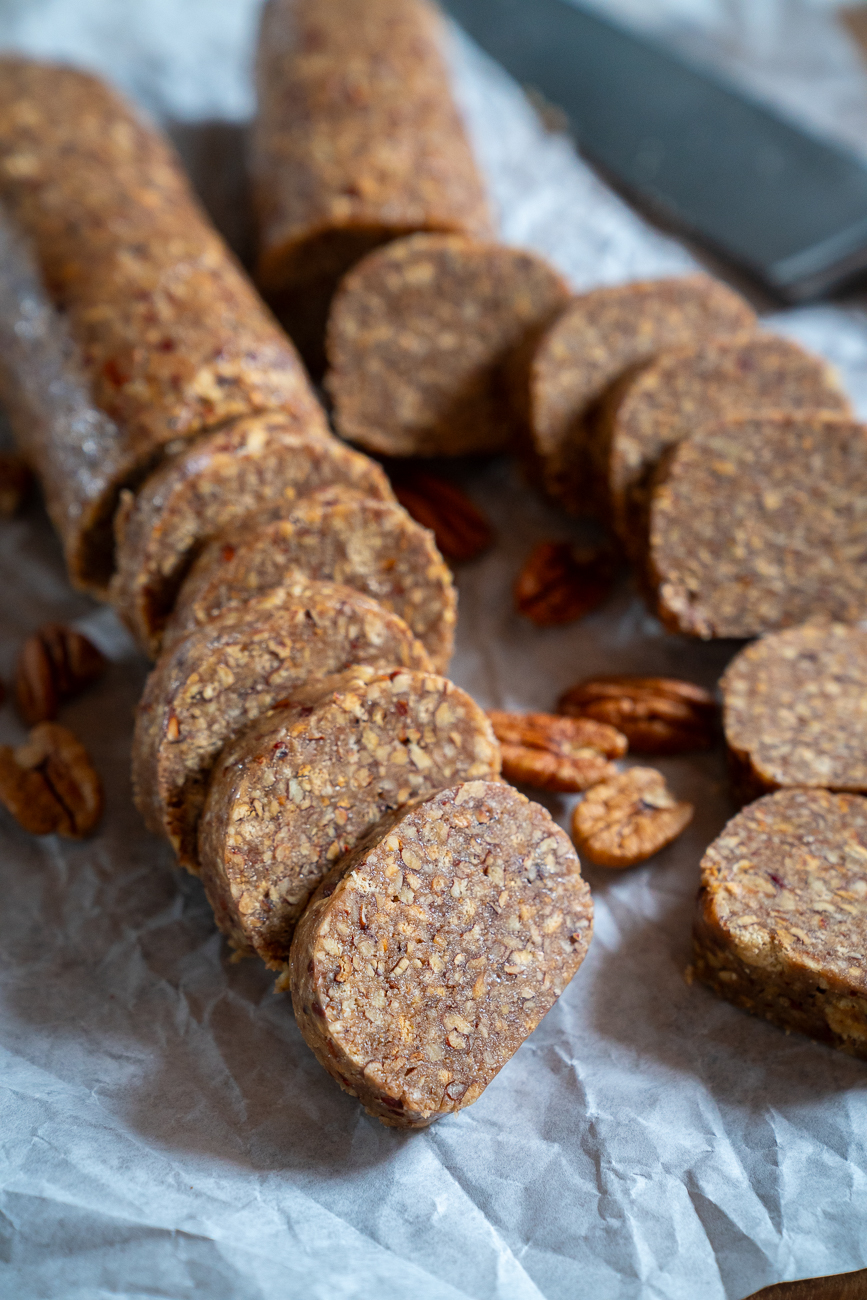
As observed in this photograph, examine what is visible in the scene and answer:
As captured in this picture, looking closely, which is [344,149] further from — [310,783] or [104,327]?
[310,783]

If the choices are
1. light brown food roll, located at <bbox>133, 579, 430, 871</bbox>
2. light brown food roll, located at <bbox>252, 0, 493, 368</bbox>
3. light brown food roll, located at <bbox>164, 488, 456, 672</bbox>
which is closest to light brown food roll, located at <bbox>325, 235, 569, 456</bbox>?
light brown food roll, located at <bbox>252, 0, 493, 368</bbox>

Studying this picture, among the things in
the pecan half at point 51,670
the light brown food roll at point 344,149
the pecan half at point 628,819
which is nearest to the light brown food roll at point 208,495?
the pecan half at point 51,670

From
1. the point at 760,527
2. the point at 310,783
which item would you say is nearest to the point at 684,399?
the point at 760,527

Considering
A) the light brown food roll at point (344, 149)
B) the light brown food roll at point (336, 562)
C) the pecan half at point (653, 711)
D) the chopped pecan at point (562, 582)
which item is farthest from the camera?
the light brown food roll at point (344, 149)

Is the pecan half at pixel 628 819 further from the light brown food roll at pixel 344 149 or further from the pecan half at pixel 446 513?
the light brown food roll at pixel 344 149

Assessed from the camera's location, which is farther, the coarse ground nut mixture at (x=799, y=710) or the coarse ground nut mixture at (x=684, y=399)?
the coarse ground nut mixture at (x=684, y=399)

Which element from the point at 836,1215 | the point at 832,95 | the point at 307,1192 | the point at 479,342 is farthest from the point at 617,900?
the point at 832,95

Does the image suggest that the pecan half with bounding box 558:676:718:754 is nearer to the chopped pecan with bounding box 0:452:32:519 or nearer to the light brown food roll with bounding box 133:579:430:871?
the light brown food roll with bounding box 133:579:430:871
